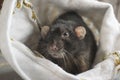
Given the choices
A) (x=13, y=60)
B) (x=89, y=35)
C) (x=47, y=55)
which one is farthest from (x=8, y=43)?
(x=89, y=35)

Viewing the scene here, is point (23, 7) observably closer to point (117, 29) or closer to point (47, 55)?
point (47, 55)

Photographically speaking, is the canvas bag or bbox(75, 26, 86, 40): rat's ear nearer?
the canvas bag

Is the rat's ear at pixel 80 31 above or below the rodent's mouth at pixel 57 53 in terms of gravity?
above

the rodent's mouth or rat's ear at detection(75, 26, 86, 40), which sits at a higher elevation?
rat's ear at detection(75, 26, 86, 40)

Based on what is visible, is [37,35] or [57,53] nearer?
[57,53]
